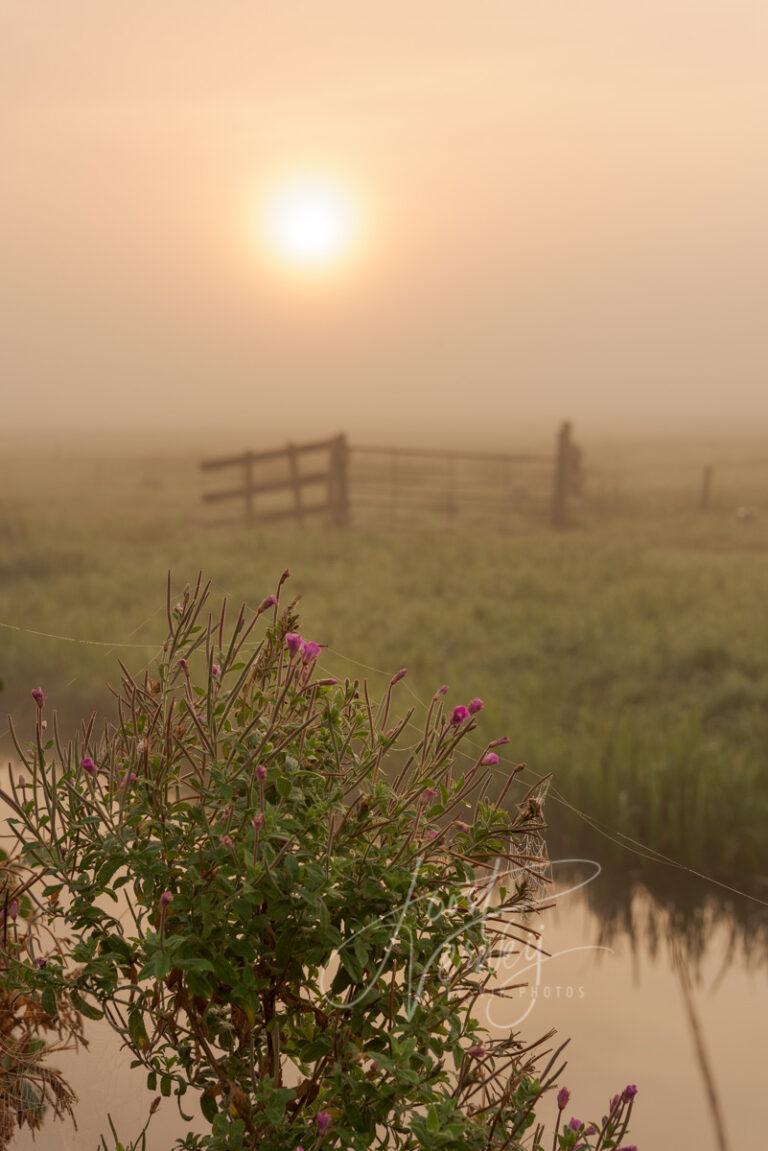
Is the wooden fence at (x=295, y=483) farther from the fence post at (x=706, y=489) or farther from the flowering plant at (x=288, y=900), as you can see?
the flowering plant at (x=288, y=900)

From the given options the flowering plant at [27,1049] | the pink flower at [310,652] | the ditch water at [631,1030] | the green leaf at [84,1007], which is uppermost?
the pink flower at [310,652]

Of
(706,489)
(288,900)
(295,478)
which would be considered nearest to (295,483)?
(295,478)

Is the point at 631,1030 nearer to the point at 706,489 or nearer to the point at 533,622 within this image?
the point at 533,622

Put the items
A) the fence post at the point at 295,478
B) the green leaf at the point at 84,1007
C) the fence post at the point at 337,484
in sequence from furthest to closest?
→ the fence post at the point at 337,484
the fence post at the point at 295,478
the green leaf at the point at 84,1007

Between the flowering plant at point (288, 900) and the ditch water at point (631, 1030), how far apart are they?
1.43 feet

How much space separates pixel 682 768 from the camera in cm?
751

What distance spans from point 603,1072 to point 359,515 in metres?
18.2

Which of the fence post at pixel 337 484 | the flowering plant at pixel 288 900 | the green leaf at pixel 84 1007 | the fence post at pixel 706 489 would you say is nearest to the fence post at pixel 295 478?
the fence post at pixel 337 484

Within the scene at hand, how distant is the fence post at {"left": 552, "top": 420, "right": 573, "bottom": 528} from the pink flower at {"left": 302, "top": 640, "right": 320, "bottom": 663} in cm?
2011

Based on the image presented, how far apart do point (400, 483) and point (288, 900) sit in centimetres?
2132

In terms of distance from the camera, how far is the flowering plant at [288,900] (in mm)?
1989

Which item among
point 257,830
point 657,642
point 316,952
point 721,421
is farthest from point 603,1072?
point 721,421

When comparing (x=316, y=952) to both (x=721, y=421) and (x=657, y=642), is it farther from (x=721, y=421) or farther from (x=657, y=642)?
(x=721, y=421)

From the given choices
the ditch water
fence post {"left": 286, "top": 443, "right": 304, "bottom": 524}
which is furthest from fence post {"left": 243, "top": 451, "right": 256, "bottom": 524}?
the ditch water
